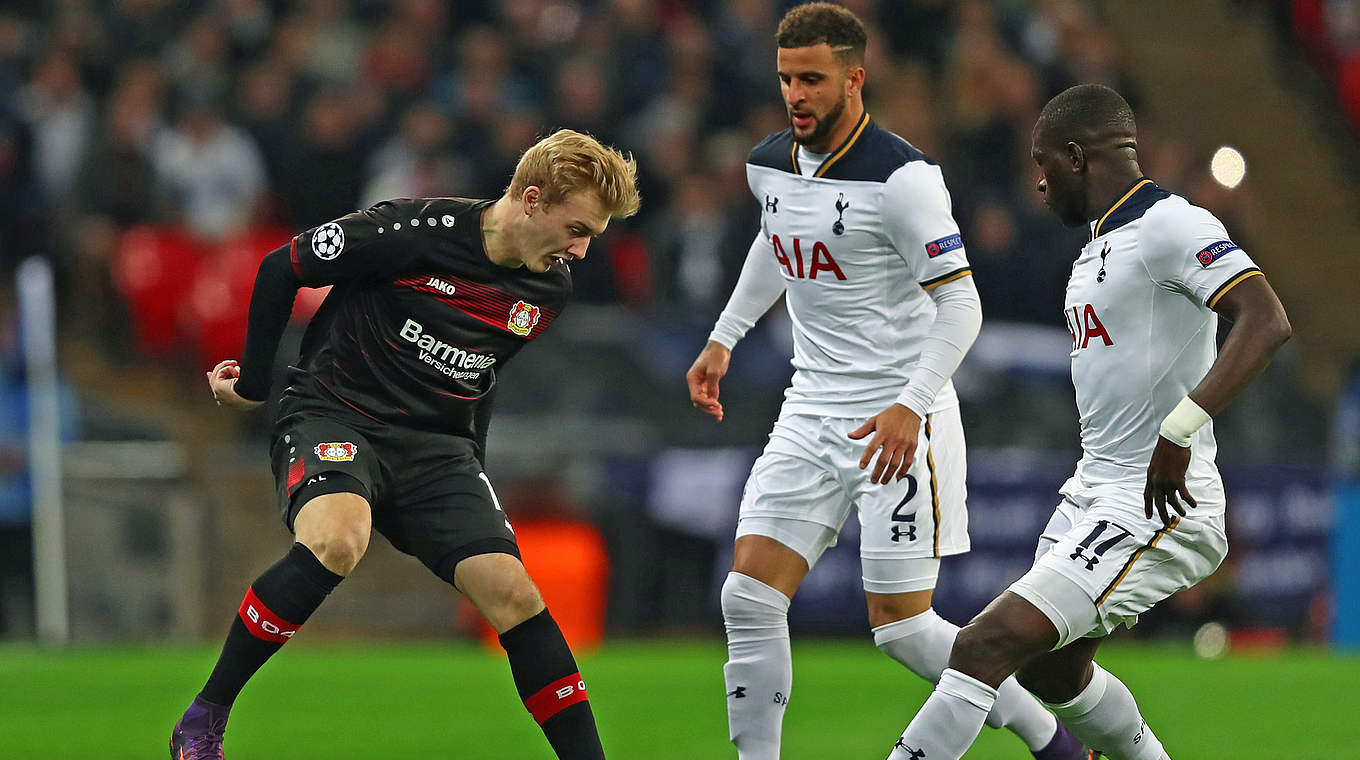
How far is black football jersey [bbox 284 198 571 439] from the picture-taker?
5.75 metres

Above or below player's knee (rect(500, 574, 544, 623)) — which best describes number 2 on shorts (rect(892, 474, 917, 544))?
above

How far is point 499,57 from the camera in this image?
15.4 meters

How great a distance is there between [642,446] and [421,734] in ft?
15.9

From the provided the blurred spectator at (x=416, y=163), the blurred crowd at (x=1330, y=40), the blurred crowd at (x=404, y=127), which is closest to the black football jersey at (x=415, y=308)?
the blurred crowd at (x=404, y=127)

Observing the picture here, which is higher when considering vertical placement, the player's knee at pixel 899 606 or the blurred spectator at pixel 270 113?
the blurred spectator at pixel 270 113

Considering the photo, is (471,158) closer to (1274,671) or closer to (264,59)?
(264,59)

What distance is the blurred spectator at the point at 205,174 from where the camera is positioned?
45.2ft

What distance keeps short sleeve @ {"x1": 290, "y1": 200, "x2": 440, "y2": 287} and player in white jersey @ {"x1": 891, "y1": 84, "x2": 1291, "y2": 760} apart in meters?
1.92

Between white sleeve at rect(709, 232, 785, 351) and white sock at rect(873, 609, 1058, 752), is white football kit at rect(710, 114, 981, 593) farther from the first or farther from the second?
white sleeve at rect(709, 232, 785, 351)

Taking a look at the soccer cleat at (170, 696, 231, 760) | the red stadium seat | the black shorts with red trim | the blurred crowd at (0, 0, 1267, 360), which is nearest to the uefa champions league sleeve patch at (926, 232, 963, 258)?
the black shorts with red trim

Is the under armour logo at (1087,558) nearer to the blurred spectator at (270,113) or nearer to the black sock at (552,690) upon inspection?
the black sock at (552,690)

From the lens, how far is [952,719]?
16.7 feet

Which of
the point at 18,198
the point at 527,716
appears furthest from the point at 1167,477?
the point at 18,198

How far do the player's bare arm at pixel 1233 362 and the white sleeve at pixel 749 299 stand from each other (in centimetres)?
213
